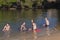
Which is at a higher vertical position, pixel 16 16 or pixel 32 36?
pixel 32 36

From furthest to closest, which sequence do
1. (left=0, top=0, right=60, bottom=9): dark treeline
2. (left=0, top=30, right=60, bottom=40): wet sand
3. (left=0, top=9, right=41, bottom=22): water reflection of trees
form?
(left=0, top=0, right=60, bottom=9): dark treeline
(left=0, top=9, right=41, bottom=22): water reflection of trees
(left=0, top=30, right=60, bottom=40): wet sand

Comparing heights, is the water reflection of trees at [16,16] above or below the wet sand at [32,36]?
below

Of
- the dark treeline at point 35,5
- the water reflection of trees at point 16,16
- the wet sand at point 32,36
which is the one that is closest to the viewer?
the wet sand at point 32,36

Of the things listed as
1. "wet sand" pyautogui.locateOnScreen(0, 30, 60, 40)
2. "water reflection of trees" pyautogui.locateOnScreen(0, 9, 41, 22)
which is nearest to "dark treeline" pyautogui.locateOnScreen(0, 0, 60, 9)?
"water reflection of trees" pyautogui.locateOnScreen(0, 9, 41, 22)

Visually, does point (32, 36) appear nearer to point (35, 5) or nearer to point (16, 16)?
point (16, 16)

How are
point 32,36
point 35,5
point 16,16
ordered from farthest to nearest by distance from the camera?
point 35,5, point 16,16, point 32,36

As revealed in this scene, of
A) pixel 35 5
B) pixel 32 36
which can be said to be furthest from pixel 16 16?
pixel 32 36

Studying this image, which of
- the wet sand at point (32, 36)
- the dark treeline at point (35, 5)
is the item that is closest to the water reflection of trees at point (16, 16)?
the dark treeline at point (35, 5)

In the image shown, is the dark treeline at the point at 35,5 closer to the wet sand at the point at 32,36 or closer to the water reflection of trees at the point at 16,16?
the water reflection of trees at the point at 16,16

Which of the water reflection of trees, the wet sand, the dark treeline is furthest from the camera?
the dark treeline

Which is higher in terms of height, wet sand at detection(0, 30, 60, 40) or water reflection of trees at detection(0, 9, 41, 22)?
wet sand at detection(0, 30, 60, 40)

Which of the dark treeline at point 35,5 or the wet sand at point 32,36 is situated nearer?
the wet sand at point 32,36

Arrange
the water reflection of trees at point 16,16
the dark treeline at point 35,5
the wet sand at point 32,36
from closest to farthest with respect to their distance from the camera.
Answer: the wet sand at point 32,36 → the water reflection of trees at point 16,16 → the dark treeline at point 35,5

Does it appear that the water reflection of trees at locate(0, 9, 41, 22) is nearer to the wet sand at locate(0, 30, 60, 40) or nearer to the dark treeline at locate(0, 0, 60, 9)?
the dark treeline at locate(0, 0, 60, 9)
